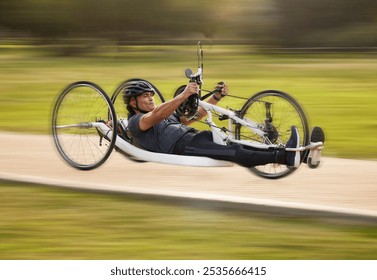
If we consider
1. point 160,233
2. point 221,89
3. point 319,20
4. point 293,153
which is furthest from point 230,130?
point 319,20

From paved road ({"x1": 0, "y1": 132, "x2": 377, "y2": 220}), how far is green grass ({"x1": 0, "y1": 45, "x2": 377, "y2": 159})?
2.19 metres

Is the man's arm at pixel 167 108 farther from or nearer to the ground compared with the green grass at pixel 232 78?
nearer to the ground

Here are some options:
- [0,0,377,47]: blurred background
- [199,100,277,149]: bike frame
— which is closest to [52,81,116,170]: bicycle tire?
[199,100,277,149]: bike frame

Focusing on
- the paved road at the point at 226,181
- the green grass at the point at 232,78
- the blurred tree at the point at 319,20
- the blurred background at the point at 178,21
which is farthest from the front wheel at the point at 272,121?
the blurred tree at the point at 319,20

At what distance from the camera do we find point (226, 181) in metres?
8.16

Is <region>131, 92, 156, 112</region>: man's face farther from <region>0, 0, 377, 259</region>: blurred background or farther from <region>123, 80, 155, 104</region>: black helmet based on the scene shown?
<region>0, 0, 377, 259</region>: blurred background

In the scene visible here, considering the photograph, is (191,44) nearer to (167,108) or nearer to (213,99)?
(213,99)

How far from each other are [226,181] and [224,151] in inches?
12.9

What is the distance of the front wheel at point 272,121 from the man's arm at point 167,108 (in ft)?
1.83

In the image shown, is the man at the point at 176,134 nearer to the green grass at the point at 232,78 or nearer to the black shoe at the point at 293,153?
the black shoe at the point at 293,153

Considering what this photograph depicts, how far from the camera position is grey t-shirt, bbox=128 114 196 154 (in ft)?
26.8

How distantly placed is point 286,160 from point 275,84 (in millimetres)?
13228

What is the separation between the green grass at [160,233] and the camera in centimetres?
611

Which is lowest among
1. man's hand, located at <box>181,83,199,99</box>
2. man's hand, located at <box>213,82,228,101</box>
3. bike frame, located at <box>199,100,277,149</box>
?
bike frame, located at <box>199,100,277,149</box>
